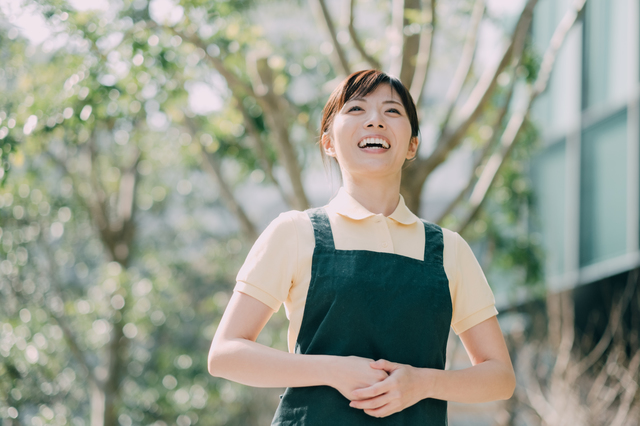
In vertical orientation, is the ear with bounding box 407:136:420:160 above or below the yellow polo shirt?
above

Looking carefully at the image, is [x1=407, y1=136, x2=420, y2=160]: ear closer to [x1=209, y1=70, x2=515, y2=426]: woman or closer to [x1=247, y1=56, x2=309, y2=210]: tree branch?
[x1=209, y1=70, x2=515, y2=426]: woman

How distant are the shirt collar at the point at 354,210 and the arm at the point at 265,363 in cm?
27

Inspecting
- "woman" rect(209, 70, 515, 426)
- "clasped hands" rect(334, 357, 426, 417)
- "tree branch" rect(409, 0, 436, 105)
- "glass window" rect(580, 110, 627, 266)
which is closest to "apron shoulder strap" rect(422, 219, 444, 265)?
"woman" rect(209, 70, 515, 426)

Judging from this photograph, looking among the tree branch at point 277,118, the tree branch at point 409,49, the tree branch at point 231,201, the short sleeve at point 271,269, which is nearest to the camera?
the short sleeve at point 271,269

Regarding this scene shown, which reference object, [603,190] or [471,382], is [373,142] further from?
[603,190]

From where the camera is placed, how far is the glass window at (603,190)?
5.73m

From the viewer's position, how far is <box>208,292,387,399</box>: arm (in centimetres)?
111

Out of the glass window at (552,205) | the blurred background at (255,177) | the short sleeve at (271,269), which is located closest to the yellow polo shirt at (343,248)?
the short sleeve at (271,269)

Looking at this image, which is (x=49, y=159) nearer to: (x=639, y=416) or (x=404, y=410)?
(x=639, y=416)

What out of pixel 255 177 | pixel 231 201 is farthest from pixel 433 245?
pixel 255 177

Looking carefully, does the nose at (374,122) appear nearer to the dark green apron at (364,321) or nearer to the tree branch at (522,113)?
the dark green apron at (364,321)

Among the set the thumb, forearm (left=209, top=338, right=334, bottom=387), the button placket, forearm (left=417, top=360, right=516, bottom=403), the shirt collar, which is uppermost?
the shirt collar

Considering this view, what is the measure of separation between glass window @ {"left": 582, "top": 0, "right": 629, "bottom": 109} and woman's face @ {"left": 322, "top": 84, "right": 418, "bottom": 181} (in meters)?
4.99

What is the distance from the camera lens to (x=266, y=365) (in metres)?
1.13
